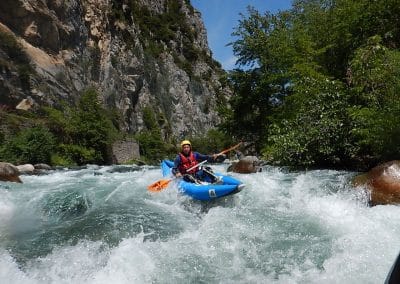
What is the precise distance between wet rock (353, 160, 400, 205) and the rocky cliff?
18723mm

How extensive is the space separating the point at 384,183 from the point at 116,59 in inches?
1269

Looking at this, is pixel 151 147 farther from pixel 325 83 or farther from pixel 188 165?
pixel 188 165

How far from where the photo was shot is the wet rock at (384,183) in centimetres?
687

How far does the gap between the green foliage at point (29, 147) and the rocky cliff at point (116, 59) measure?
14.4 ft

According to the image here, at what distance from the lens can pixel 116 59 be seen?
36500mm

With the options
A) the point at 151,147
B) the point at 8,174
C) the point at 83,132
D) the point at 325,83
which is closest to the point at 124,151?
the point at 83,132

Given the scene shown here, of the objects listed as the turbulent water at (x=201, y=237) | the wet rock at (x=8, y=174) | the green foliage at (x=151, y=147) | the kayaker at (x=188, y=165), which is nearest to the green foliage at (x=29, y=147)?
the wet rock at (x=8, y=174)

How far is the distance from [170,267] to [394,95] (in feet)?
23.6

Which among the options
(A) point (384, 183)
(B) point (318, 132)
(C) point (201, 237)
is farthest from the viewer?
(B) point (318, 132)

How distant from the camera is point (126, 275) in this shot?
14.4 ft

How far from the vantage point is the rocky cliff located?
23969mm

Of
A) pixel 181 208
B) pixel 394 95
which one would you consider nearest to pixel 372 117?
pixel 394 95

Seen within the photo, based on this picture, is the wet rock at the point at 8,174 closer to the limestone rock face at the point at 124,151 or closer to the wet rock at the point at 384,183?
the wet rock at the point at 384,183

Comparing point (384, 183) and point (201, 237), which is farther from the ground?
point (384, 183)
